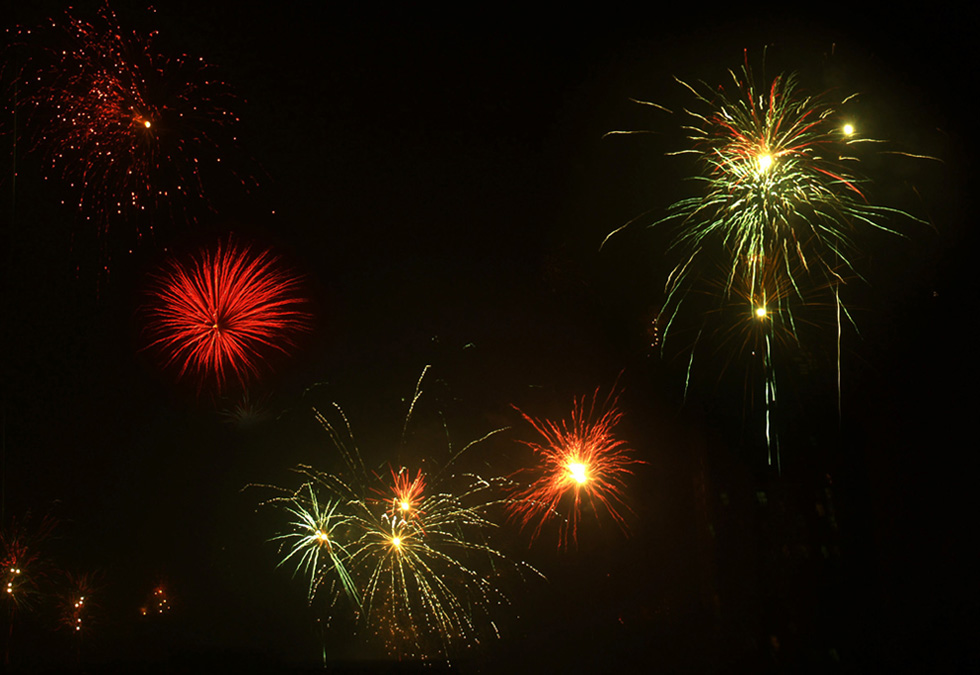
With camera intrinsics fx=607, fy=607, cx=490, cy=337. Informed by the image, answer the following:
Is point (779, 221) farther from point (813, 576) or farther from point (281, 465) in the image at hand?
point (281, 465)

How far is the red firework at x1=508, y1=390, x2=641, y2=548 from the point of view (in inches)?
384

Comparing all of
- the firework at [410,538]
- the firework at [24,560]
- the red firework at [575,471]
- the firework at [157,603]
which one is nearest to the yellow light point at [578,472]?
the red firework at [575,471]

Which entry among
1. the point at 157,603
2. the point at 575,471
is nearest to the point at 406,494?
the point at 575,471

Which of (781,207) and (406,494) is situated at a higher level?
(781,207)

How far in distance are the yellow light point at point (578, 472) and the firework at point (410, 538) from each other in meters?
2.39

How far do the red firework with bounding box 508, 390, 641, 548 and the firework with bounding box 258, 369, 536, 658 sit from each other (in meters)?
0.82

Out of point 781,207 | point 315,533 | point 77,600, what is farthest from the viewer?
point 77,600

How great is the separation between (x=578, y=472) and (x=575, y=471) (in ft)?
0.24

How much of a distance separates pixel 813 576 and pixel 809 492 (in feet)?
2.69

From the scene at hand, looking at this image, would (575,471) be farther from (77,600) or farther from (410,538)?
(77,600)

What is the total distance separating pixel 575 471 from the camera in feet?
31.0

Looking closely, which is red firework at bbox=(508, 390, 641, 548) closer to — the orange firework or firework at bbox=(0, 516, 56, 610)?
the orange firework

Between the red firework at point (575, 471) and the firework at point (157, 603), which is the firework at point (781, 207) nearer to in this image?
the red firework at point (575, 471)

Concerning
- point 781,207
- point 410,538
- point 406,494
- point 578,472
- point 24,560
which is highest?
point 781,207
